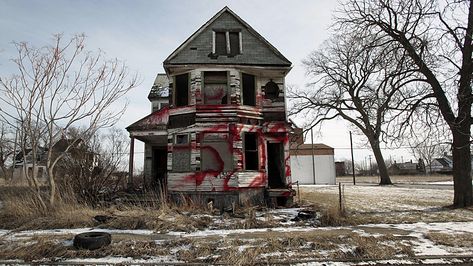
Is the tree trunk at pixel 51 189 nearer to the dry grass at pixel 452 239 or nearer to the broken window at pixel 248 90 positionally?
the broken window at pixel 248 90

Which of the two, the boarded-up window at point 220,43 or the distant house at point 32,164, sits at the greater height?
the boarded-up window at point 220,43

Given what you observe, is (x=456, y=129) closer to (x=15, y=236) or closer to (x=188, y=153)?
(x=188, y=153)

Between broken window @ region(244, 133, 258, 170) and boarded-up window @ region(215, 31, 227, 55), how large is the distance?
4451 millimetres

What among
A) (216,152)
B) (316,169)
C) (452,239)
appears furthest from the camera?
(316,169)

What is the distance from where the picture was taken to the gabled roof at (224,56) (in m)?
14.5

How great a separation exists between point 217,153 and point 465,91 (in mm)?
10426

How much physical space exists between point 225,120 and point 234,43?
4.50 metres

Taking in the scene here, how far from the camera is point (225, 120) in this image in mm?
13742

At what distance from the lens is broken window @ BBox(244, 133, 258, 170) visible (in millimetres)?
14312

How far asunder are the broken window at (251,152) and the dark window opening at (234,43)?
428cm

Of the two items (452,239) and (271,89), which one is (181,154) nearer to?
(271,89)

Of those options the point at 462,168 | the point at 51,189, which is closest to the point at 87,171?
the point at 51,189

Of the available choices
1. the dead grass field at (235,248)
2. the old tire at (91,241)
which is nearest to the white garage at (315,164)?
the dead grass field at (235,248)

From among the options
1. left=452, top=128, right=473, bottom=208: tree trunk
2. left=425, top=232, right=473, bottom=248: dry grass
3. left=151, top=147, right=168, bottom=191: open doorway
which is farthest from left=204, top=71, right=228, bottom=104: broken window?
left=452, top=128, right=473, bottom=208: tree trunk
